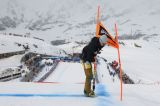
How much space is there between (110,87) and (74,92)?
2046 millimetres

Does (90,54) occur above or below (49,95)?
above

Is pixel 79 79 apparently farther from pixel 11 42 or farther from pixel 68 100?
pixel 11 42

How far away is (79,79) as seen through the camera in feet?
125

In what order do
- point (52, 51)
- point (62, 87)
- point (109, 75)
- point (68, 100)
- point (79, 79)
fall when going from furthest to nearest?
point (52, 51), point (109, 75), point (79, 79), point (62, 87), point (68, 100)

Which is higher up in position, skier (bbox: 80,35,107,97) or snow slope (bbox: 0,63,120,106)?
skier (bbox: 80,35,107,97)

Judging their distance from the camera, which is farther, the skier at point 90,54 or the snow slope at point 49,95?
the skier at point 90,54

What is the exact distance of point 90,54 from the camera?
10078mm

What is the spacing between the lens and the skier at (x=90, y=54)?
9859 mm

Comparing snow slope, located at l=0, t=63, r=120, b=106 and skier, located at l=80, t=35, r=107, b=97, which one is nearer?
snow slope, located at l=0, t=63, r=120, b=106

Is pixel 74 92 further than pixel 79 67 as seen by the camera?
No

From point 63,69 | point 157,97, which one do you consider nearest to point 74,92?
point 157,97

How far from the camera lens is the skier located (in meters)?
9.86

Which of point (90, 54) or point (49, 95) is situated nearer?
point (90, 54)

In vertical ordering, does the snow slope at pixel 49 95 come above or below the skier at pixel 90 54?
below
